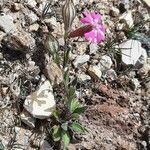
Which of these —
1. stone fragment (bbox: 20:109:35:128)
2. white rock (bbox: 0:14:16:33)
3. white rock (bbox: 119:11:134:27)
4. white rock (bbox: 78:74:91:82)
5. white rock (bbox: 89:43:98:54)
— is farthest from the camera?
white rock (bbox: 119:11:134:27)

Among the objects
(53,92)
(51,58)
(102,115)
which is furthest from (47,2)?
(102,115)

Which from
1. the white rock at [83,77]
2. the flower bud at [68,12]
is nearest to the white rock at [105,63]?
the white rock at [83,77]

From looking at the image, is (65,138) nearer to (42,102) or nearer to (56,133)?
(56,133)

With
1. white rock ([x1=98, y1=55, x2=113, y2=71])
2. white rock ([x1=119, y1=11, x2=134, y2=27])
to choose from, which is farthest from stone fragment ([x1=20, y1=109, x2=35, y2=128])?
white rock ([x1=119, y1=11, x2=134, y2=27])

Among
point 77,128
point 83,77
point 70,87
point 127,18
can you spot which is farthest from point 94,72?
point 127,18

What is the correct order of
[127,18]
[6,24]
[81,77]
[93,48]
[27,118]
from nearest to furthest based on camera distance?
[27,118] → [6,24] → [81,77] → [93,48] → [127,18]

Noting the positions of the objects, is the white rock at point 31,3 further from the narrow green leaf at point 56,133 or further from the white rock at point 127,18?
the narrow green leaf at point 56,133

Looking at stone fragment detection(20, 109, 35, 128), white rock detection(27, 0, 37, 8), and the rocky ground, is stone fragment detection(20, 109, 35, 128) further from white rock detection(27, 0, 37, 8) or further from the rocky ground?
white rock detection(27, 0, 37, 8)

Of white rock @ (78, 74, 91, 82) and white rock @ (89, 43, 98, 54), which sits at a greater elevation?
white rock @ (89, 43, 98, 54)
